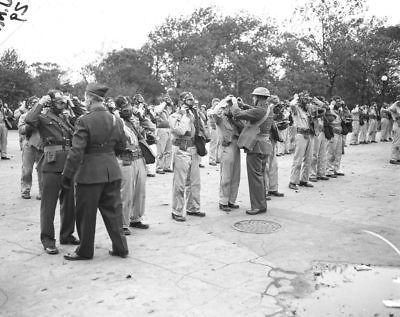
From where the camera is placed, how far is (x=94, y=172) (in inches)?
213

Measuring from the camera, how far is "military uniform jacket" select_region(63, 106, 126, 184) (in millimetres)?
5309

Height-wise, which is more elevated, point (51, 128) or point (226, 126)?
point (226, 126)

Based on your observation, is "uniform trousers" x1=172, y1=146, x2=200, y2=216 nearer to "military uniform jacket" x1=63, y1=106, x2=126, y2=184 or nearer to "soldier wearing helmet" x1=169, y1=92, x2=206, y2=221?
"soldier wearing helmet" x1=169, y1=92, x2=206, y2=221

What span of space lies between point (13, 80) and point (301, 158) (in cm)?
2599

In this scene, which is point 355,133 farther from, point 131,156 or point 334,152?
point 131,156

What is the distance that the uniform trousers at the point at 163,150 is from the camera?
41.0ft

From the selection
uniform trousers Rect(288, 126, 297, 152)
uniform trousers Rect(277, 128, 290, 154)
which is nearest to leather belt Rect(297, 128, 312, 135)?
uniform trousers Rect(277, 128, 290, 154)

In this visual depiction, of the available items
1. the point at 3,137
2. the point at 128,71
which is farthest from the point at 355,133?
the point at 128,71

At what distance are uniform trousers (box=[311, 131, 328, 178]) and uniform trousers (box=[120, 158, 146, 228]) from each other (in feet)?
18.5

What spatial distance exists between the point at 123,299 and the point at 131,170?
241cm

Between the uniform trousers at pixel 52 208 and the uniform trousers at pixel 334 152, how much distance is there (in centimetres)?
769

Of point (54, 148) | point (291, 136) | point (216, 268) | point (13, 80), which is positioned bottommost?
point (216, 268)

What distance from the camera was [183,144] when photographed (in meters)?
7.49

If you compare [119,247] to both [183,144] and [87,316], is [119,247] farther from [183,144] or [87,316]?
[183,144]
